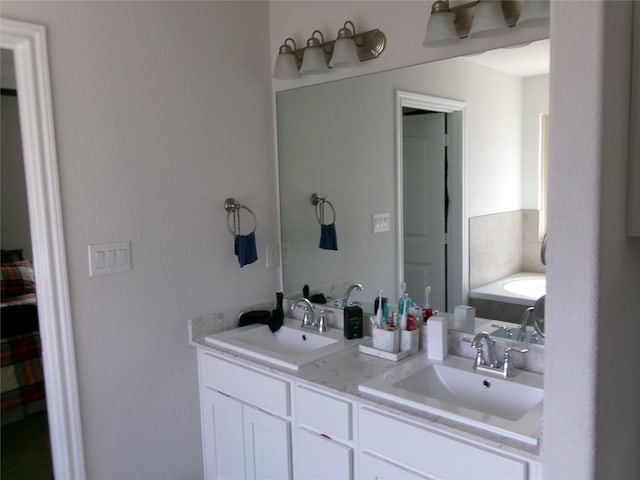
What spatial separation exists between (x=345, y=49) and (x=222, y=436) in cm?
158

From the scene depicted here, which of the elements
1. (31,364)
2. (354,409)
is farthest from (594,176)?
(31,364)

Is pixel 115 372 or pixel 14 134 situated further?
pixel 115 372

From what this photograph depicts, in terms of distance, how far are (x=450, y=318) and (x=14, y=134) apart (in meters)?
1.64

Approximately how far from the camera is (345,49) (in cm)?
206

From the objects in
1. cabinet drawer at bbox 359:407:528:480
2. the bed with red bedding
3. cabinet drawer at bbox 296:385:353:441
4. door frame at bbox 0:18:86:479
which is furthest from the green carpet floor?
cabinet drawer at bbox 359:407:528:480

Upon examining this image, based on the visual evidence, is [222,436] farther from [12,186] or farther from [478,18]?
[478,18]

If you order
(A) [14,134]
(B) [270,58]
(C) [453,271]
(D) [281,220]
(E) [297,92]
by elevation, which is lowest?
(C) [453,271]

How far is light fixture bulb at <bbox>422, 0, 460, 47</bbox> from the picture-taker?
5.83 feet

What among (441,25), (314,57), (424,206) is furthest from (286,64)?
(424,206)

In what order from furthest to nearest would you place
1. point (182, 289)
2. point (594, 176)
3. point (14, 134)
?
point (182, 289) < point (14, 134) < point (594, 176)

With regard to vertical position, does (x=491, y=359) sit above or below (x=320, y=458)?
above

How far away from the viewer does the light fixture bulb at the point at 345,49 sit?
2057 millimetres

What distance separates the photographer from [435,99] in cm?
196

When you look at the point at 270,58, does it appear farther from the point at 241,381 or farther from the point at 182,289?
the point at 241,381
